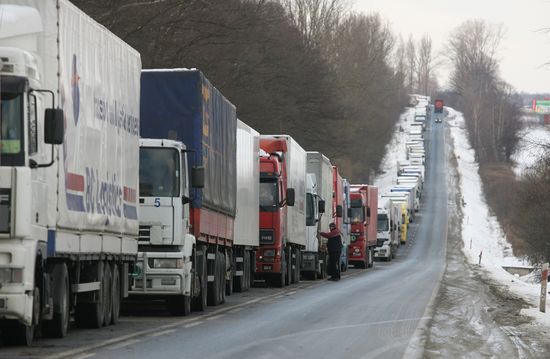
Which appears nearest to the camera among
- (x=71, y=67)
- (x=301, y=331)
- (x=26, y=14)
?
(x=26, y=14)

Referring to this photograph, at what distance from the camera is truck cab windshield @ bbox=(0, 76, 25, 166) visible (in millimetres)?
14422

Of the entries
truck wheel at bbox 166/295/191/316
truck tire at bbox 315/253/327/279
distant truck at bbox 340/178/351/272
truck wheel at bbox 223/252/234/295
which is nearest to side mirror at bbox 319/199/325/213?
truck tire at bbox 315/253/327/279

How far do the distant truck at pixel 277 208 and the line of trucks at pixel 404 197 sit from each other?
3241cm

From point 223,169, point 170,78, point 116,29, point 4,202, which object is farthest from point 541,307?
point 116,29

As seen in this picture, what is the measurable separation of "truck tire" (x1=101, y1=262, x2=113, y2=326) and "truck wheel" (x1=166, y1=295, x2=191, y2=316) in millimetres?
2707

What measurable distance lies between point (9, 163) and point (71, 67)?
2262mm

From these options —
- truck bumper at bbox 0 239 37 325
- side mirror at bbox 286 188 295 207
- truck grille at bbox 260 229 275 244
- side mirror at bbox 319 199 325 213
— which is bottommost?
truck bumper at bbox 0 239 37 325

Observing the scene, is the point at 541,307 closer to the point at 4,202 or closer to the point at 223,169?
the point at 223,169

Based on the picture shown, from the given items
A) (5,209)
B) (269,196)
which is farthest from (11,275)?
(269,196)

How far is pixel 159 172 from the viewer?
21484 millimetres

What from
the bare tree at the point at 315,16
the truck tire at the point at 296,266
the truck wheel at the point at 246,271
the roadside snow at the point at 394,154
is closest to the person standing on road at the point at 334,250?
the truck tire at the point at 296,266

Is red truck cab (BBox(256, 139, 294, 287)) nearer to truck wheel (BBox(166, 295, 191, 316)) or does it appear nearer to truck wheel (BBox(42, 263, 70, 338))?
truck wheel (BBox(166, 295, 191, 316))

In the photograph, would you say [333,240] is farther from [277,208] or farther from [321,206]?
[277,208]

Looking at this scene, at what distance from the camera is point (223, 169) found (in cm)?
2591
